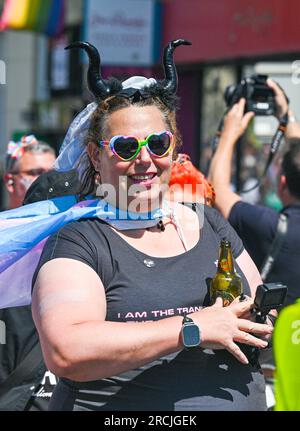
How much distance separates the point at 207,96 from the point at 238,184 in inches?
56.9

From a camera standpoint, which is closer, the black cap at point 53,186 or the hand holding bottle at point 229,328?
the hand holding bottle at point 229,328

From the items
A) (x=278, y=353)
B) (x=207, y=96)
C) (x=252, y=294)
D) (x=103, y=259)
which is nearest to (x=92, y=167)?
(x=103, y=259)

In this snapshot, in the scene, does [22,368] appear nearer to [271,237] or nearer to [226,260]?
[226,260]

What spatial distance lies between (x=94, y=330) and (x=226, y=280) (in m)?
0.48

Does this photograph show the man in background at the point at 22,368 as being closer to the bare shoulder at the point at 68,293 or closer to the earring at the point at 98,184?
the earring at the point at 98,184

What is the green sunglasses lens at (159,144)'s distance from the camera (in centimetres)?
247

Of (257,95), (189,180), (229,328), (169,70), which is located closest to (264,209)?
(257,95)

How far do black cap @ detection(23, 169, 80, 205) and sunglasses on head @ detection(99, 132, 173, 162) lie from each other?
0.47m

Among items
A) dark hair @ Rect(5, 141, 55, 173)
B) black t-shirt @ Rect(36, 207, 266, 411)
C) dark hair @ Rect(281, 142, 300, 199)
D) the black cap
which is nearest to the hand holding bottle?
black t-shirt @ Rect(36, 207, 266, 411)

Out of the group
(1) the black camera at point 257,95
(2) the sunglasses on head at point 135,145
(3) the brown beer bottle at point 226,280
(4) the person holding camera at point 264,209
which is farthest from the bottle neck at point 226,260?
(1) the black camera at point 257,95

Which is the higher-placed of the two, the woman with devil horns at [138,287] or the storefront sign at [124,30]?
the storefront sign at [124,30]

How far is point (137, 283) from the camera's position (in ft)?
7.70

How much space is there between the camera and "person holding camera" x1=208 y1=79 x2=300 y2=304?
3.93 meters

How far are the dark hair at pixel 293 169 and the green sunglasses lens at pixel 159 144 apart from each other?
67.3 inches
